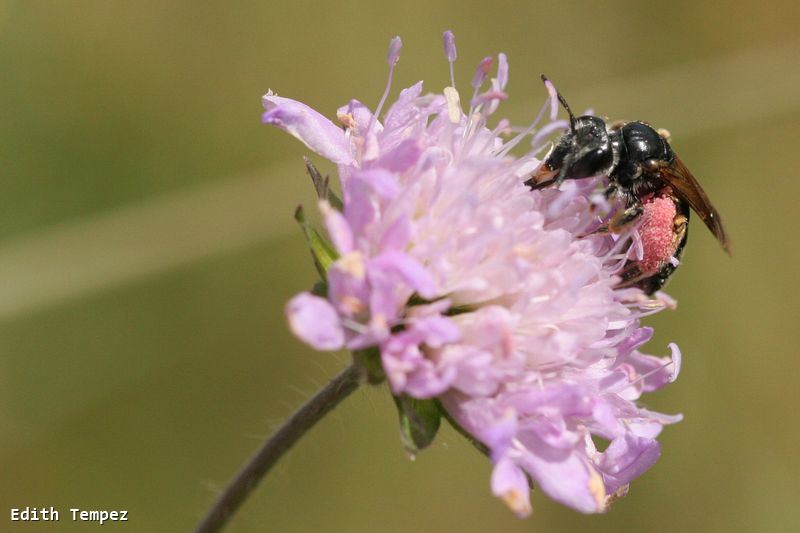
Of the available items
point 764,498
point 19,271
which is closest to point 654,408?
point 764,498

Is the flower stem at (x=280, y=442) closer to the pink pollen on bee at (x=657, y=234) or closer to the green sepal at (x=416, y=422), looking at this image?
the green sepal at (x=416, y=422)

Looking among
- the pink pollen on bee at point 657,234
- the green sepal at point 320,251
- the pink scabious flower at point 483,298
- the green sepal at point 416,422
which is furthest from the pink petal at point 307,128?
the pink pollen on bee at point 657,234

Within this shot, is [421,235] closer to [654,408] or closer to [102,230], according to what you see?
[102,230]

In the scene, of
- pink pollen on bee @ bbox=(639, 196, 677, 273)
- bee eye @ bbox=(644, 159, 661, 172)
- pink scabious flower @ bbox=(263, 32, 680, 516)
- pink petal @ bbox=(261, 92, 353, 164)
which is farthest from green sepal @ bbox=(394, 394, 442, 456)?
bee eye @ bbox=(644, 159, 661, 172)

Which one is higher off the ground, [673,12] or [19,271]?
[673,12]

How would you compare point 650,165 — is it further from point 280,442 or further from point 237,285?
point 237,285

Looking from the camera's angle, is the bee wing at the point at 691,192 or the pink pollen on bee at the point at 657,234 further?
the bee wing at the point at 691,192
